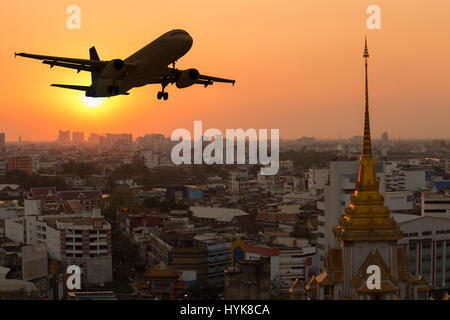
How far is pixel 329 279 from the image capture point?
36.8 feet

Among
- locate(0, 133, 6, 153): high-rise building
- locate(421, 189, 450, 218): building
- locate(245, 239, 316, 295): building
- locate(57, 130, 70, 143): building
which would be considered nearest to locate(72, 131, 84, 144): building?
locate(57, 130, 70, 143): building

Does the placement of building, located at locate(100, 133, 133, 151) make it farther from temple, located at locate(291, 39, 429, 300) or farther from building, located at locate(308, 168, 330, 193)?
temple, located at locate(291, 39, 429, 300)

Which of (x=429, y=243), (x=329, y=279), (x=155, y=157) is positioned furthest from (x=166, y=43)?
(x=155, y=157)

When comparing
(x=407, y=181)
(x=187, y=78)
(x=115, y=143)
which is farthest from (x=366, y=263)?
(x=115, y=143)

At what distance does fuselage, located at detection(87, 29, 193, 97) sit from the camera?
8.62 m

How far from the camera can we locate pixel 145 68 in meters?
8.77

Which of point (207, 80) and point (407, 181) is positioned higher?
point (207, 80)

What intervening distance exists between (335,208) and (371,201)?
8.27m

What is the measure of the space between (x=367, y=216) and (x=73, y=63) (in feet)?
17.0

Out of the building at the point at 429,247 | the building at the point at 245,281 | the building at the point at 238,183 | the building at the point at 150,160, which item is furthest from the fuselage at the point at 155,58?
the building at the point at 150,160

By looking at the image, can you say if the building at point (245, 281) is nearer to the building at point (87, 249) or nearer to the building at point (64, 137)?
the building at point (87, 249)

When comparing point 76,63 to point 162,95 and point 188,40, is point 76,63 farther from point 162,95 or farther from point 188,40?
point 188,40

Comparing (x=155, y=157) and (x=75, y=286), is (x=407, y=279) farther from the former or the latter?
(x=155, y=157)

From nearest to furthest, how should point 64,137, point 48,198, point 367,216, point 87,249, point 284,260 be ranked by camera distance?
point 367,216 < point 284,260 < point 87,249 < point 48,198 < point 64,137
